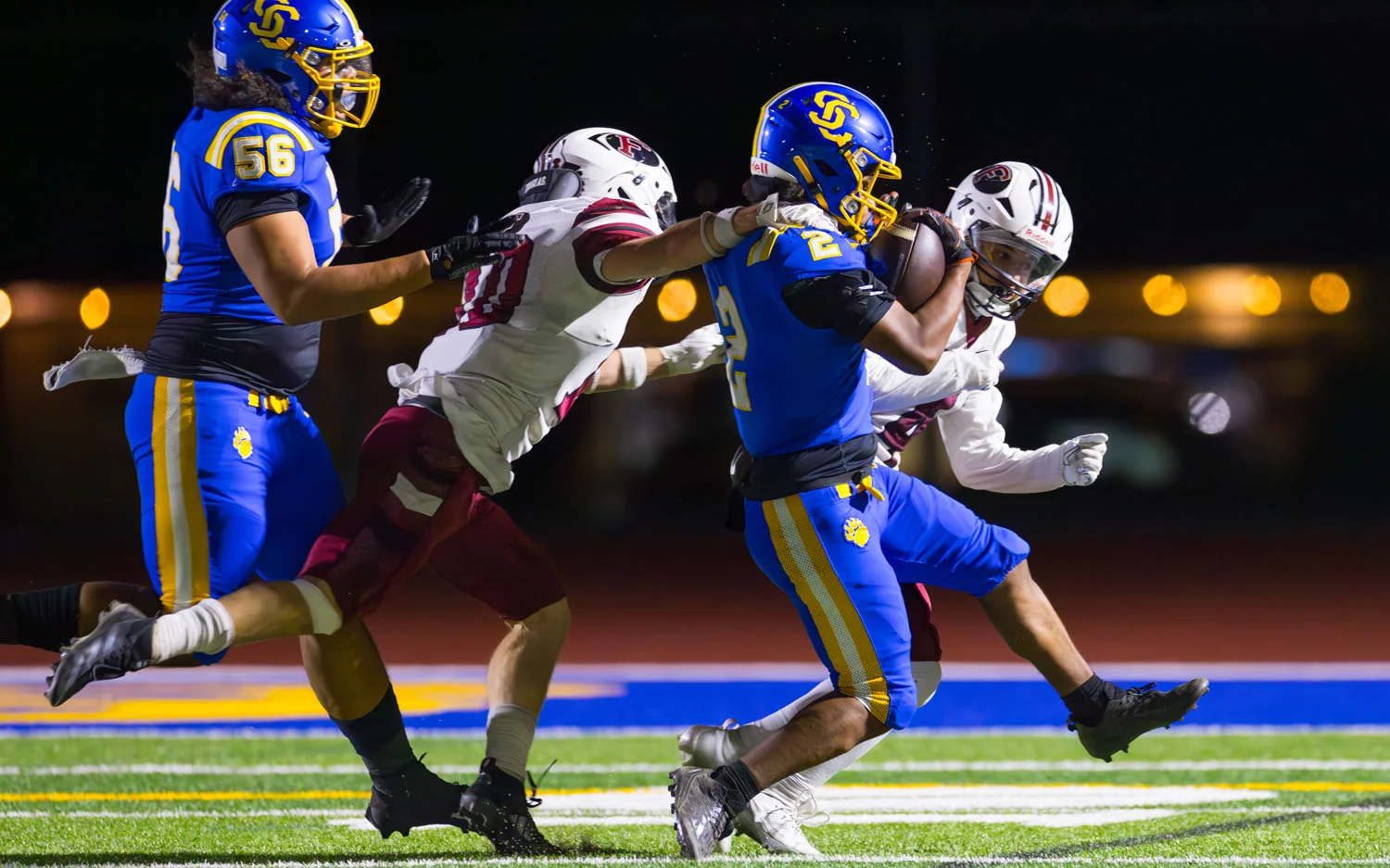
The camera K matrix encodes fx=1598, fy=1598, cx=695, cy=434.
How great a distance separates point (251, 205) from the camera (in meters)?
3.36

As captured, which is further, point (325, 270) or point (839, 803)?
point (839, 803)

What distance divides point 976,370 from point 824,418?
0.63 meters

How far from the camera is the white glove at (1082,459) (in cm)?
393

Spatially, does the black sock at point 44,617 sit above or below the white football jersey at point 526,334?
below

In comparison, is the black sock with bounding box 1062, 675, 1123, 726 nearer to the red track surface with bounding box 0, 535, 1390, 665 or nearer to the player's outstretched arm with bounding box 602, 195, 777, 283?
the player's outstretched arm with bounding box 602, 195, 777, 283

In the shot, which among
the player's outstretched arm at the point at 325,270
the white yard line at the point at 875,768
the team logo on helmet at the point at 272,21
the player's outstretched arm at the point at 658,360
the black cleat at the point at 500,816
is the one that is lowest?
the white yard line at the point at 875,768

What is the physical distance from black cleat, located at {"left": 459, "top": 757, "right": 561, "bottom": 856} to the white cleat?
46 centimetres

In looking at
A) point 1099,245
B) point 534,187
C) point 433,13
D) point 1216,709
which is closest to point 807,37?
point 433,13

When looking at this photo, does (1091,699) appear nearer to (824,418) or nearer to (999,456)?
(999,456)

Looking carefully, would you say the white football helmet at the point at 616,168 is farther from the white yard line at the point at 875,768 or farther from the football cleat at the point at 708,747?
the white yard line at the point at 875,768

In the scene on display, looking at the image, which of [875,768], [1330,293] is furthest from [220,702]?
[1330,293]

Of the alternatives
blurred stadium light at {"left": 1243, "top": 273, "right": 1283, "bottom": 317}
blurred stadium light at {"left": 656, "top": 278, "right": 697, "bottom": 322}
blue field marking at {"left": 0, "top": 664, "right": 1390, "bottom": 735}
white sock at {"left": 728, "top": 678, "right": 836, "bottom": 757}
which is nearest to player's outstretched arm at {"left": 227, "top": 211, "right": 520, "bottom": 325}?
white sock at {"left": 728, "top": 678, "right": 836, "bottom": 757}

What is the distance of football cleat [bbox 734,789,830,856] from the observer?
3789mm

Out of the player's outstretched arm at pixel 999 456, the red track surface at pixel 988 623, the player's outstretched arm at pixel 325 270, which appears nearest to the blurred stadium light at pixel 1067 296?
the red track surface at pixel 988 623
